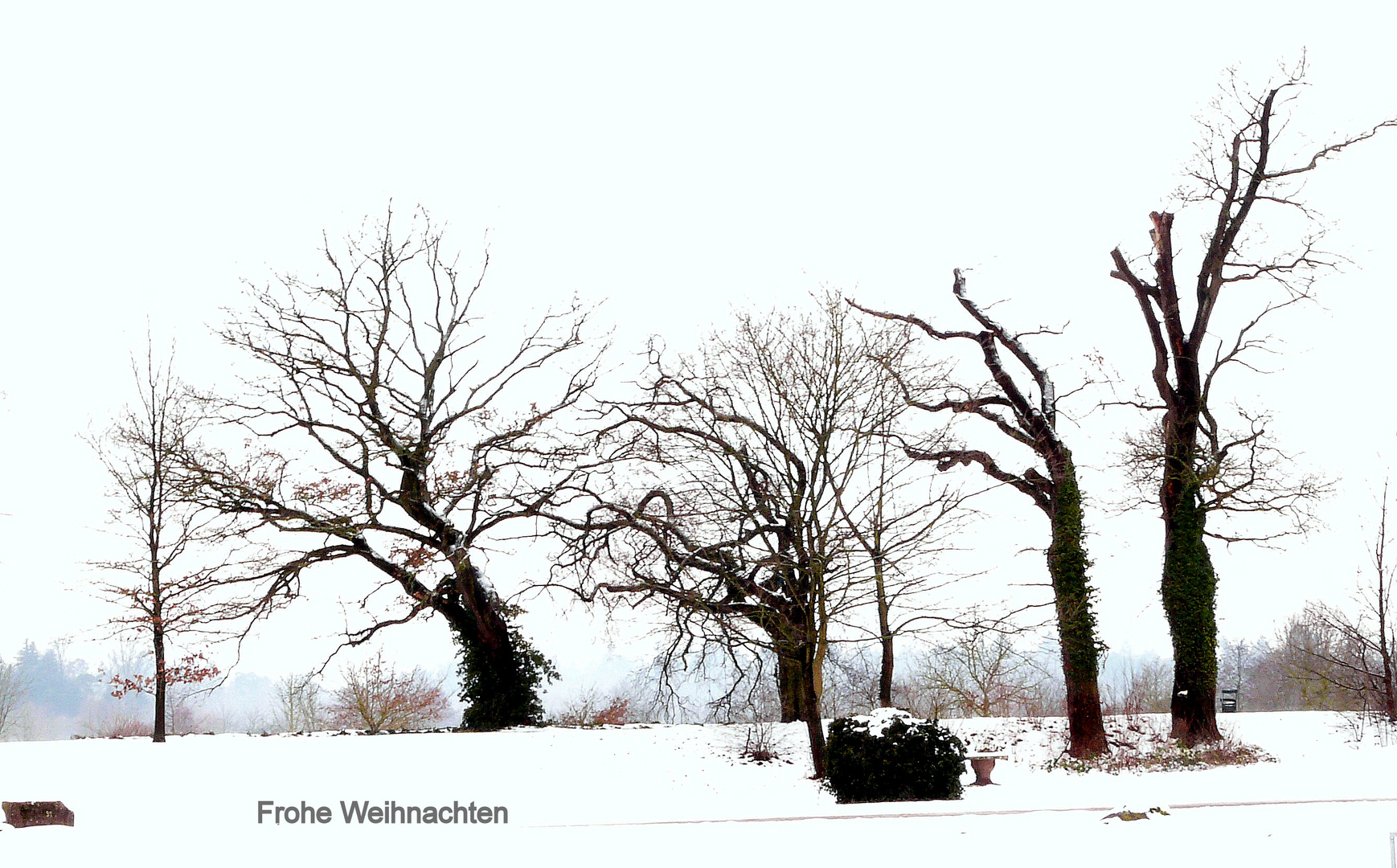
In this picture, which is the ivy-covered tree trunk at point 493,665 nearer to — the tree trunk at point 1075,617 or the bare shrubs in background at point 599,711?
the bare shrubs in background at point 599,711

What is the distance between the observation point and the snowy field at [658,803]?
7.58m

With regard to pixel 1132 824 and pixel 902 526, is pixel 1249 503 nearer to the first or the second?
pixel 902 526

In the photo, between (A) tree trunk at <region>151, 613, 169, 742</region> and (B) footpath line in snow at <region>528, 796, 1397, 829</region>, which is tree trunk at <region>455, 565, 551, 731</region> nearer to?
(A) tree trunk at <region>151, 613, 169, 742</region>

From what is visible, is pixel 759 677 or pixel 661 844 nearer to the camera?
pixel 661 844

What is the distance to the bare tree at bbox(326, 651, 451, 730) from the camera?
24062mm

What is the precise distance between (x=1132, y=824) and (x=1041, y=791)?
16.0 feet

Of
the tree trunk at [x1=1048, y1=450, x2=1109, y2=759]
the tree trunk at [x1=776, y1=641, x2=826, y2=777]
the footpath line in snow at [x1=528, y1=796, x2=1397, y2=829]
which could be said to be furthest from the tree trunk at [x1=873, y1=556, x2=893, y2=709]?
the footpath line in snow at [x1=528, y1=796, x2=1397, y2=829]

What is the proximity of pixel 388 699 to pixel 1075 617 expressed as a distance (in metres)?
16.2

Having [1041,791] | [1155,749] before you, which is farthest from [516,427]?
[1155,749]

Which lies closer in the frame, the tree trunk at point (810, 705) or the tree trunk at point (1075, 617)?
the tree trunk at point (810, 705)

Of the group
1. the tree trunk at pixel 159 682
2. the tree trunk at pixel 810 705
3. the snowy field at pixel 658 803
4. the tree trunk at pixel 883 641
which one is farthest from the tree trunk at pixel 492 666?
the tree trunk at pixel 883 641

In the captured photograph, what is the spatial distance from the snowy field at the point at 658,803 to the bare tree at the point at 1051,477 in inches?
42.7

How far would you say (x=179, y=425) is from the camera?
17.1 metres

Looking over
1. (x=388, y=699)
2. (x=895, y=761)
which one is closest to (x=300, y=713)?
(x=388, y=699)
